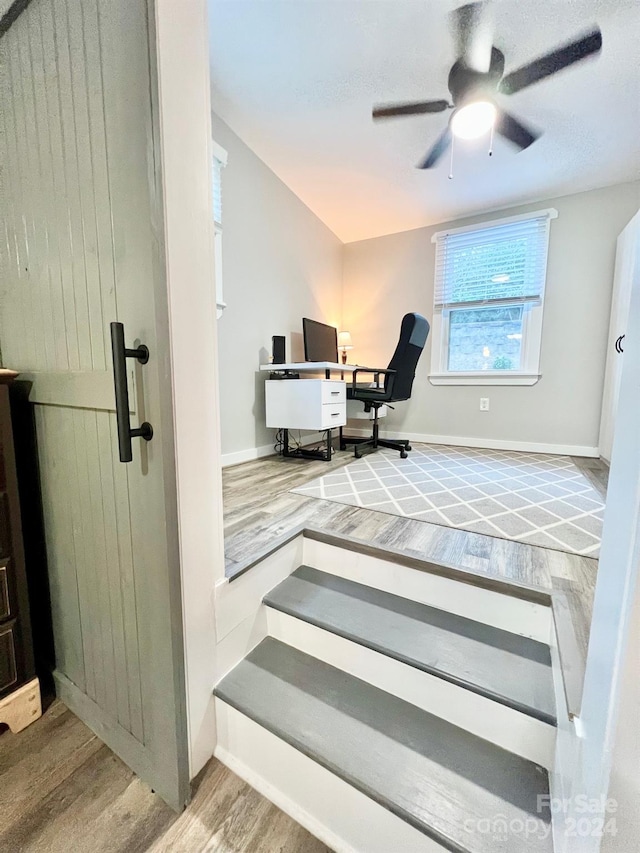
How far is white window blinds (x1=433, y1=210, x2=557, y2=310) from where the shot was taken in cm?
306

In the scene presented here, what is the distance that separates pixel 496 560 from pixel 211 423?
103 centimetres

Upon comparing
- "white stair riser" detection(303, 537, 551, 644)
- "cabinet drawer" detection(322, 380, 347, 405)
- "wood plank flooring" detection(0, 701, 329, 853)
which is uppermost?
"cabinet drawer" detection(322, 380, 347, 405)

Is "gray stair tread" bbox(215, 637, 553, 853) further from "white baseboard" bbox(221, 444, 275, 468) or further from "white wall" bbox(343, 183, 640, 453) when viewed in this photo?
"white wall" bbox(343, 183, 640, 453)

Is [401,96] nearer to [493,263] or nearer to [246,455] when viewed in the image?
[493,263]

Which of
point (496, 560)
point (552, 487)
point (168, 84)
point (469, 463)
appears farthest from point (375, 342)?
point (168, 84)

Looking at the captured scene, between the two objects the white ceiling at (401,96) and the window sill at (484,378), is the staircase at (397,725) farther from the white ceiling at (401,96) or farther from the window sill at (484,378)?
the window sill at (484,378)

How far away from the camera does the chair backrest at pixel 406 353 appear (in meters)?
2.72

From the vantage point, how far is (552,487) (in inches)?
80.7

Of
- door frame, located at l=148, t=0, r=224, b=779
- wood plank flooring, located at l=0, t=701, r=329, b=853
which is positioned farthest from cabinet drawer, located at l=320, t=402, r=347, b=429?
Result: wood plank flooring, located at l=0, t=701, r=329, b=853

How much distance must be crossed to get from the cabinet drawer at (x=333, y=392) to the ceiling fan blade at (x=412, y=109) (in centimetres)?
166

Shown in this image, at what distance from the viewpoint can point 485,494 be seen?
189cm

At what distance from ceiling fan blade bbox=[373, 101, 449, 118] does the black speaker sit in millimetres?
1552

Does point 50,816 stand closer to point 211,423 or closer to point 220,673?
point 220,673

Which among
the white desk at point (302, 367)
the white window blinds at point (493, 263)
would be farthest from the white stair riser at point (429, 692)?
the white window blinds at point (493, 263)
